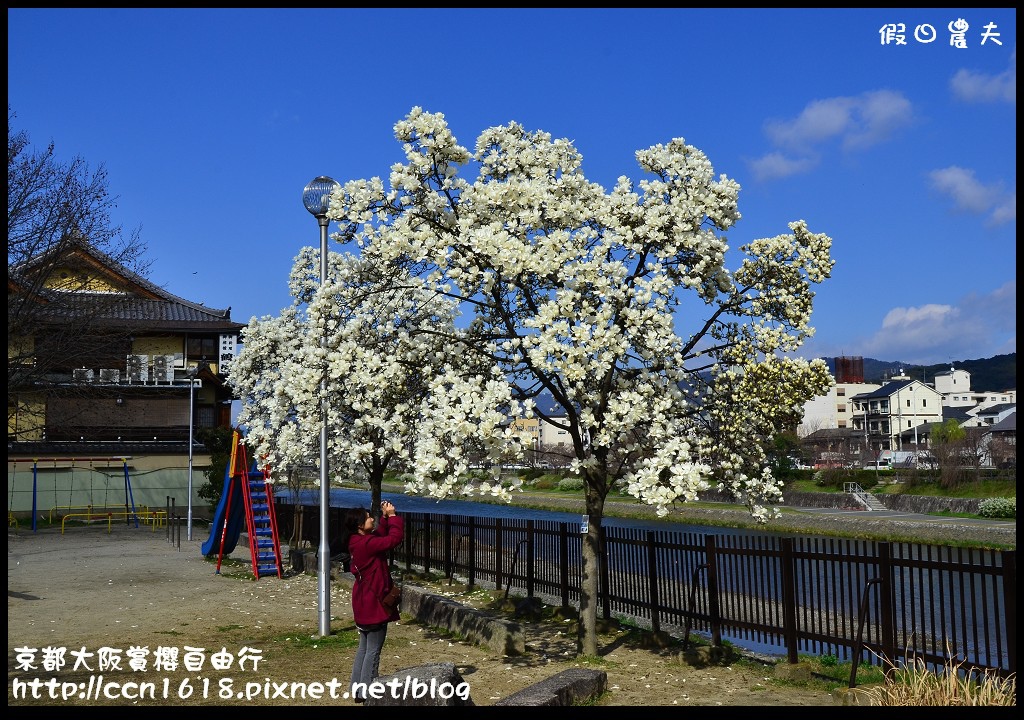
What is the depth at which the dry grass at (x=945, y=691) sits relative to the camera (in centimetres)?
755

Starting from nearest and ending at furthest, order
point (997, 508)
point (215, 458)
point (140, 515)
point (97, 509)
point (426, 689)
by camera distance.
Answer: point (426, 689), point (140, 515), point (97, 509), point (215, 458), point (997, 508)

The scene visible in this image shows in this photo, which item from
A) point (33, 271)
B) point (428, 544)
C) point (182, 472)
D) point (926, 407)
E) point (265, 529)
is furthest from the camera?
point (926, 407)

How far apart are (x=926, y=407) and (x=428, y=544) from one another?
102 metres

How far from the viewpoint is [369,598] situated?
8.75m

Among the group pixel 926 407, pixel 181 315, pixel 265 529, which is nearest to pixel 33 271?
pixel 265 529

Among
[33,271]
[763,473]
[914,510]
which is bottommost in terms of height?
[914,510]

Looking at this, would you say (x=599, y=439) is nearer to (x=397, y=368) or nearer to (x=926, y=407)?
(x=397, y=368)

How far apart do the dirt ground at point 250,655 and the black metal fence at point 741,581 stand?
A: 2.66 ft

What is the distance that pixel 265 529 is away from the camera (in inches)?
832

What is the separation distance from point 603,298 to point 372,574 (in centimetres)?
384

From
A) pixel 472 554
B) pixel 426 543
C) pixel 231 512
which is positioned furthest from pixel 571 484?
pixel 472 554

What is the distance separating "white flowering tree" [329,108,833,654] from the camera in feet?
30.7

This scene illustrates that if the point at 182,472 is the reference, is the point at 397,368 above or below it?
above

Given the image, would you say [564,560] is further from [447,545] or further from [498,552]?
[447,545]
